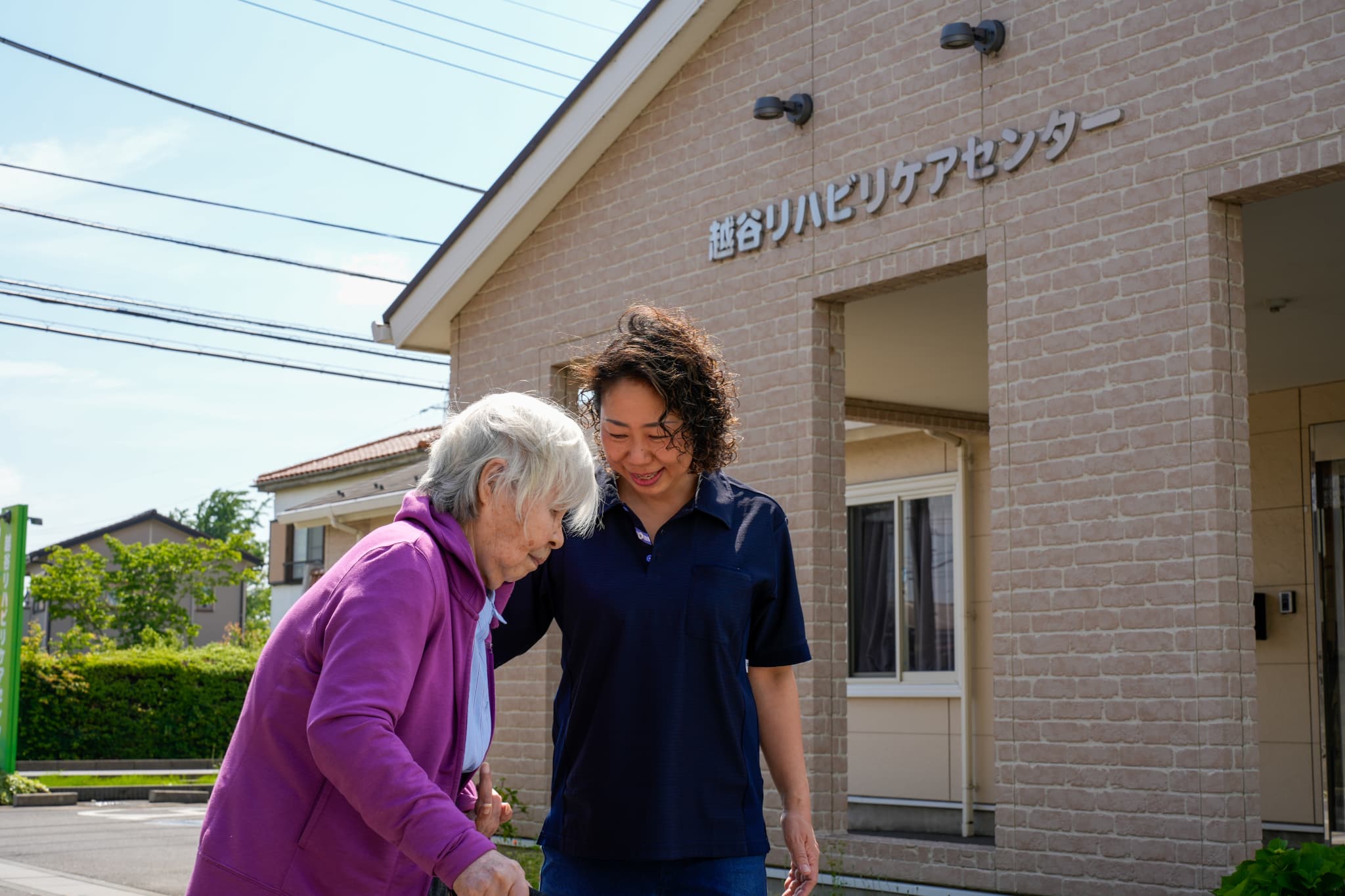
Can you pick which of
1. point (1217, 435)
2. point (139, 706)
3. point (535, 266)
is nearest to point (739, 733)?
point (1217, 435)

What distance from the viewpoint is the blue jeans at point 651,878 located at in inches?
124

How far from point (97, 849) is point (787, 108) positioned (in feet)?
28.6

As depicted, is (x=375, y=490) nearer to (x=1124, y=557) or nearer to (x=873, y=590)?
(x=873, y=590)

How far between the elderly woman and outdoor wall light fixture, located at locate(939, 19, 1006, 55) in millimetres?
5043

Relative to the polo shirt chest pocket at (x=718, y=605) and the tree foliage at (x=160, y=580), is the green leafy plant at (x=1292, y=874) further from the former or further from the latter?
the tree foliage at (x=160, y=580)

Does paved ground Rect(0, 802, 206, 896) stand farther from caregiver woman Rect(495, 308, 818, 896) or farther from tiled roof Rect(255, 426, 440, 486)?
tiled roof Rect(255, 426, 440, 486)

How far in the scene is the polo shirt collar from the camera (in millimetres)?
3395

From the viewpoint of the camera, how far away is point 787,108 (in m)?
8.23

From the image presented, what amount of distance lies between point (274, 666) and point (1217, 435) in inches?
189

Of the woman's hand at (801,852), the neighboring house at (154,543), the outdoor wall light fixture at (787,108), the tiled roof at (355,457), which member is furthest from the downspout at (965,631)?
the neighboring house at (154,543)

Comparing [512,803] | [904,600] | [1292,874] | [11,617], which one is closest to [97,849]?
[512,803]

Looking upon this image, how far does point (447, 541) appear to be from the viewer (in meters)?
2.46

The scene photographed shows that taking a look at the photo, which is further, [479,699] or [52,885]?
[52,885]

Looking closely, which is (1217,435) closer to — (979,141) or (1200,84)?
(1200,84)
